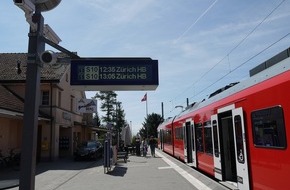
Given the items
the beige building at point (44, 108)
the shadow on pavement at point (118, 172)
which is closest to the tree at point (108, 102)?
the beige building at point (44, 108)

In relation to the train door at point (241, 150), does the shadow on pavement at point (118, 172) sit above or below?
below

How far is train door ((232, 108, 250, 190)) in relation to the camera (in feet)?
28.5

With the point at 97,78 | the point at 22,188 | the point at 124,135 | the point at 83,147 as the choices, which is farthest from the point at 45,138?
A: the point at 22,188

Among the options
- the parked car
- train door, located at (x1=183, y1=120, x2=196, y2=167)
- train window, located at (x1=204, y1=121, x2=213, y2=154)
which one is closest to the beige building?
the parked car

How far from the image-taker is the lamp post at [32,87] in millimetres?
5668

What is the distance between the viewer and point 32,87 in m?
5.86

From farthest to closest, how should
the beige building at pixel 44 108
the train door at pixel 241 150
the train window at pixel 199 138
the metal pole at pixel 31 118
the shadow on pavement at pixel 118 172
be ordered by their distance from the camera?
the beige building at pixel 44 108
the shadow on pavement at pixel 118 172
the train window at pixel 199 138
the train door at pixel 241 150
the metal pole at pixel 31 118

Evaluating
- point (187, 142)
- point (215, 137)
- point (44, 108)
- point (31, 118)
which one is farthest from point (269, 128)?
point (44, 108)

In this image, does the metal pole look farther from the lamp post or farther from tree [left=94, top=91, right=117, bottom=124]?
tree [left=94, top=91, right=117, bottom=124]

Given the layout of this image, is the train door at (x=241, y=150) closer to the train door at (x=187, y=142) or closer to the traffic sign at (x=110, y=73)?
the traffic sign at (x=110, y=73)

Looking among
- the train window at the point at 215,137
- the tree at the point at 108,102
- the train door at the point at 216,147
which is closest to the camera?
the train door at the point at 216,147

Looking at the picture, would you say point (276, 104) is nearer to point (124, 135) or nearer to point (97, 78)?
point (97, 78)

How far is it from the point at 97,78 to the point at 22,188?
3.03 m

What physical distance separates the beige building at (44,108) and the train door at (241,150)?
1632 centimetres
